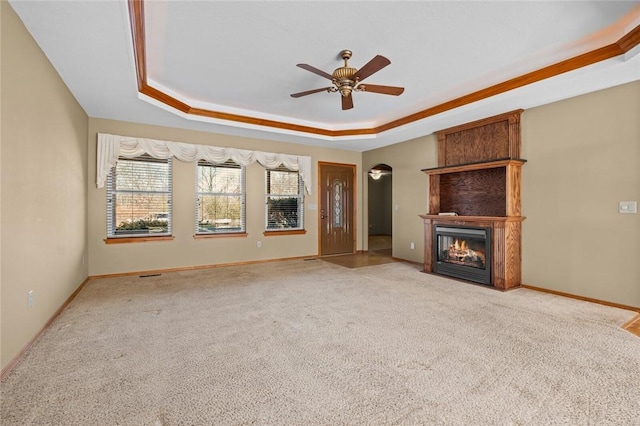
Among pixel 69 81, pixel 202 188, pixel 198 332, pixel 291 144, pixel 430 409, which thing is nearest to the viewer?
pixel 430 409

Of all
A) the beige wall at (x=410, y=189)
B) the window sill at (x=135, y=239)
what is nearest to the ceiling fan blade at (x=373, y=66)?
the beige wall at (x=410, y=189)

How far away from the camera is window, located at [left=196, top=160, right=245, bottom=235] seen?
5832 mm

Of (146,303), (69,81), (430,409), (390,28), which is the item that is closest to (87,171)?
(69,81)

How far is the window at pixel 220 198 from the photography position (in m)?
5.83

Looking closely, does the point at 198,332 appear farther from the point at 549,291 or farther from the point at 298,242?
the point at 549,291

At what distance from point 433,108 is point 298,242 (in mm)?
3874

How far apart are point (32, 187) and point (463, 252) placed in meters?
5.55

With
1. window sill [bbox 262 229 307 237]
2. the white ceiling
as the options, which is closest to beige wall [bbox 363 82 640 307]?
the white ceiling

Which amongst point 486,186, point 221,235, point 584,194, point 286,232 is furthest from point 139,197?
point 584,194

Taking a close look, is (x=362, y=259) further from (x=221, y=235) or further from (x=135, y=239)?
(x=135, y=239)

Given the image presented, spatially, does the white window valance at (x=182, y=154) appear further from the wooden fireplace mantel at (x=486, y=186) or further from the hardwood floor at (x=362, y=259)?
the wooden fireplace mantel at (x=486, y=186)

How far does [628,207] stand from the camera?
11.5 feet

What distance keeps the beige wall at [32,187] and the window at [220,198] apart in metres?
2.17

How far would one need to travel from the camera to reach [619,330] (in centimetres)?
285
